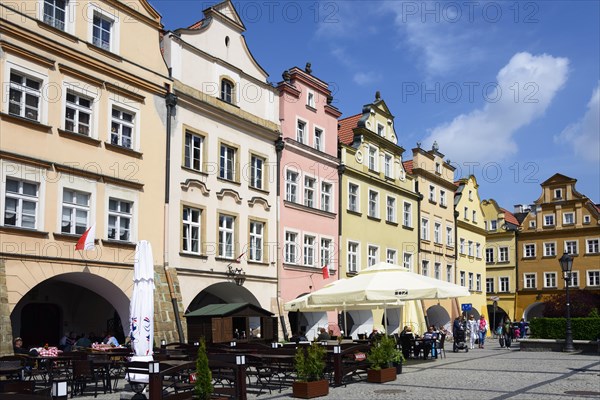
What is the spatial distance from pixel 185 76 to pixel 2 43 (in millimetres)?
7575

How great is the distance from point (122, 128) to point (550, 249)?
48.0 m

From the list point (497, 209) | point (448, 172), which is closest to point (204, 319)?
point (448, 172)

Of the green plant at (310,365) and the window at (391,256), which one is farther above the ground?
the window at (391,256)

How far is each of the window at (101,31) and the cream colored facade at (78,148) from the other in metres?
0.05

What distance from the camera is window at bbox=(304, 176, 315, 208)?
31453 millimetres

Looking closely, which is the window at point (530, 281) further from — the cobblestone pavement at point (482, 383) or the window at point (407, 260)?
the cobblestone pavement at point (482, 383)

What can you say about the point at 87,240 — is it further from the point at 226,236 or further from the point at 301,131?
the point at 301,131

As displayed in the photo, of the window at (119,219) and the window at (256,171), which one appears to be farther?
the window at (256,171)

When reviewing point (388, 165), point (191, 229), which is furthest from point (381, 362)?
point (388, 165)

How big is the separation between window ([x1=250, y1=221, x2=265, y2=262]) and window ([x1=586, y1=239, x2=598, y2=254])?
40.3 meters

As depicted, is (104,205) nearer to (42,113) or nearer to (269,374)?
(42,113)

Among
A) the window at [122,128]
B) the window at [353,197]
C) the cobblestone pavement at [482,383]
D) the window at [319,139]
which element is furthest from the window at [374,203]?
the window at [122,128]

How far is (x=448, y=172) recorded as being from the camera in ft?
155

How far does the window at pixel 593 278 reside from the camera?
5812 centimetres
